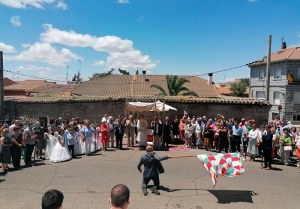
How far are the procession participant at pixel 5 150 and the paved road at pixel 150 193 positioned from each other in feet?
1.37

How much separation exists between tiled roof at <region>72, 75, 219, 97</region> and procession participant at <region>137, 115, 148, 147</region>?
69.4 feet

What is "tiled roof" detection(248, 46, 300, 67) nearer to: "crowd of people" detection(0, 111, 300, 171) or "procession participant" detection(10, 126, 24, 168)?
"crowd of people" detection(0, 111, 300, 171)

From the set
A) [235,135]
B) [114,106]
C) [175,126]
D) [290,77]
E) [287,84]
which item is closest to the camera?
[235,135]

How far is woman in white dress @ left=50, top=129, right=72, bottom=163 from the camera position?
10336 mm

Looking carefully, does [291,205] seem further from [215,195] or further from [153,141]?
[153,141]

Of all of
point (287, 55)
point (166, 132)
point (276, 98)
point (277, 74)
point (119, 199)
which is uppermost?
point (287, 55)

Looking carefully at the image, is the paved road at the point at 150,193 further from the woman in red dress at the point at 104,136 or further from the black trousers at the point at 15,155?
the woman in red dress at the point at 104,136

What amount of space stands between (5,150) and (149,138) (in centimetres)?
682

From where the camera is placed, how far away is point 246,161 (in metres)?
10.8

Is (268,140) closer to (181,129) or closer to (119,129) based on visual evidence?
(181,129)

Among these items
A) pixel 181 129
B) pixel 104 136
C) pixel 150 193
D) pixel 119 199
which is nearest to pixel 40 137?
pixel 104 136

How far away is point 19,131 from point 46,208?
751 centimetres

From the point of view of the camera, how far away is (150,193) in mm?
7047

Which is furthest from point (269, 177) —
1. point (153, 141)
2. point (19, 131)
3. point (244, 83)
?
point (244, 83)
